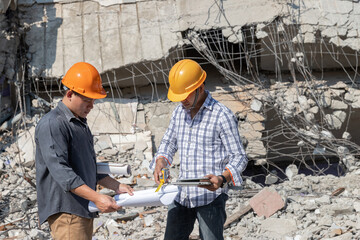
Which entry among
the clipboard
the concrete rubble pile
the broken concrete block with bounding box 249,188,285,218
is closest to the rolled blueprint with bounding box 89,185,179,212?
the clipboard

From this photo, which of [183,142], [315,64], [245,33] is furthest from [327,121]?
[183,142]

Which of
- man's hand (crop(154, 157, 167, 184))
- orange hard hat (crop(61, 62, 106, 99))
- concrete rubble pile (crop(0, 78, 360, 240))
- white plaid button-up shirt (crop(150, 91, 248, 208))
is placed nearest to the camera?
orange hard hat (crop(61, 62, 106, 99))

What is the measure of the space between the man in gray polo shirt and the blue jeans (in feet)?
1.29

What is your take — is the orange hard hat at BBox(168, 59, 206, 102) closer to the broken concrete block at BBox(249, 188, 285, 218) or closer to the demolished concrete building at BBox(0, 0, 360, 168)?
the broken concrete block at BBox(249, 188, 285, 218)

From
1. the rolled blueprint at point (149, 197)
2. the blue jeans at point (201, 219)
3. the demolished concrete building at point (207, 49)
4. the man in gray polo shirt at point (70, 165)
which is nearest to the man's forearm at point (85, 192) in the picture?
the man in gray polo shirt at point (70, 165)

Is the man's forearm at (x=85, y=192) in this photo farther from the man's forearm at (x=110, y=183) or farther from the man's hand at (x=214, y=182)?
the man's hand at (x=214, y=182)

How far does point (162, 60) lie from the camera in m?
6.26

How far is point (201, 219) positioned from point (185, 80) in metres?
0.90

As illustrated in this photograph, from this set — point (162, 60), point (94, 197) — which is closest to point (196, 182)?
point (94, 197)

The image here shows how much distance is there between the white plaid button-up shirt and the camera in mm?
2824

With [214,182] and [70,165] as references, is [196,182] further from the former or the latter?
[70,165]

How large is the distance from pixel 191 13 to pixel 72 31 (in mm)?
1706

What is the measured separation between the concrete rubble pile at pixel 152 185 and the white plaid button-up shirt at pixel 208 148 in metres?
1.77

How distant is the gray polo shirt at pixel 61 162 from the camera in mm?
2459
